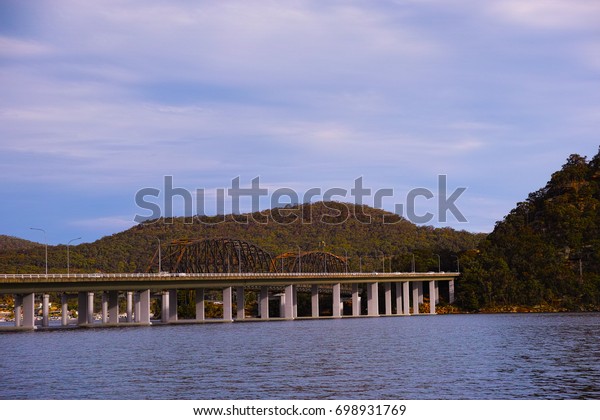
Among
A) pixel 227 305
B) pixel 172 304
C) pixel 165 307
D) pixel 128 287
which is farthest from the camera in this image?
pixel 227 305

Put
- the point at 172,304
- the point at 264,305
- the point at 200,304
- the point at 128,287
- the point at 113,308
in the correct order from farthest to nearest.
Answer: the point at 264,305 → the point at 172,304 → the point at 200,304 → the point at 113,308 → the point at 128,287

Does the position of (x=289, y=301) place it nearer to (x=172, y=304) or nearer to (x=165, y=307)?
(x=172, y=304)

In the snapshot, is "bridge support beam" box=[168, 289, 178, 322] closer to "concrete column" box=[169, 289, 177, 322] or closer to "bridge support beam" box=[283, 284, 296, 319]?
"concrete column" box=[169, 289, 177, 322]

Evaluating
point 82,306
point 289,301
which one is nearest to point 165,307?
point 82,306

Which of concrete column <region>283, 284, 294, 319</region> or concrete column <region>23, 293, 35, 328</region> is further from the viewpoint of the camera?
concrete column <region>283, 284, 294, 319</region>

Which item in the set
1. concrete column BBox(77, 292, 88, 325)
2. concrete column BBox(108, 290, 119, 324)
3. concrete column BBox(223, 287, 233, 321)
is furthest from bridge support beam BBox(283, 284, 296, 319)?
concrete column BBox(77, 292, 88, 325)

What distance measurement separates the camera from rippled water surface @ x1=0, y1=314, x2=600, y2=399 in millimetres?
52781

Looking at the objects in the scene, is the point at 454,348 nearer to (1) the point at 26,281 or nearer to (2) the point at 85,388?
(2) the point at 85,388

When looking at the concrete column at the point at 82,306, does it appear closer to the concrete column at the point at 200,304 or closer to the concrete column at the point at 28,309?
the concrete column at the point at 28,309

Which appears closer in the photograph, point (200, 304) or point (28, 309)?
point (28, 309)

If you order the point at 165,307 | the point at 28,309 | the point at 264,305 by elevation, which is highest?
the point at 28,309

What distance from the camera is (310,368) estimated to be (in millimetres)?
66938

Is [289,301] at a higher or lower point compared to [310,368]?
lower
